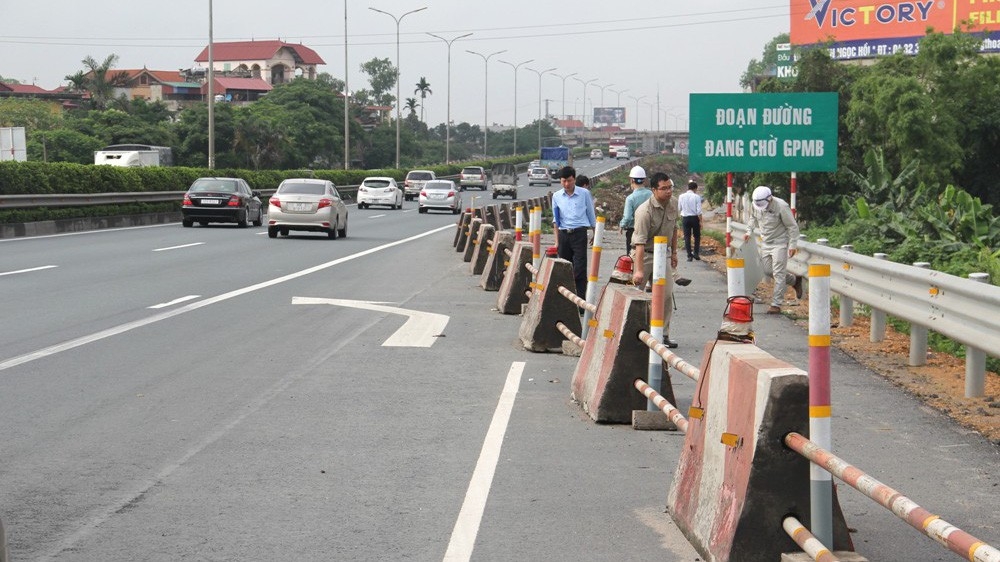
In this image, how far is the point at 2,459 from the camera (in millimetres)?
7258

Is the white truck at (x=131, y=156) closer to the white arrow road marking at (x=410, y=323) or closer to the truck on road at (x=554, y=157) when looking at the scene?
the white arrow road marking at (x=410, y=323)

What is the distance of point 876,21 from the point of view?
70062 millimetres

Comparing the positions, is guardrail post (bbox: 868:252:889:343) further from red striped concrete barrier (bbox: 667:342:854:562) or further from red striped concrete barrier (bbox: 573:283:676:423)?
red striped concrete barrier (bbox: 667:342:854:562)

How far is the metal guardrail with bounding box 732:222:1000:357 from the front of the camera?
31.3ft

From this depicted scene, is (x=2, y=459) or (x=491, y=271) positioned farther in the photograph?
(x=491, y=271)

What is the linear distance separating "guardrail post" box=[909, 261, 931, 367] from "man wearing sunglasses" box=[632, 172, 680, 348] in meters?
2.21

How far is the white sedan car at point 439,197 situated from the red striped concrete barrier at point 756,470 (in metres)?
47.9

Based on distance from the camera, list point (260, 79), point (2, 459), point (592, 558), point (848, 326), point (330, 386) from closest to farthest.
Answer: point (592, 558) → point (2, 459) → point (330, 386) → point (848, 326) → point (260, 79)

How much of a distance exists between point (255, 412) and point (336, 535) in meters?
3.13

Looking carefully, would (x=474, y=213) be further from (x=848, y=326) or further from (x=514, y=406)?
(x=514, y=406)

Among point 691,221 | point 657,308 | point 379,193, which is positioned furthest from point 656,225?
point 379,193

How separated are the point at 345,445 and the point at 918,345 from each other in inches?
248

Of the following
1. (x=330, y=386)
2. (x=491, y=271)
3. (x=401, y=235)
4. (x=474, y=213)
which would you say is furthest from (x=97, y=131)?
(x=330, y=386)

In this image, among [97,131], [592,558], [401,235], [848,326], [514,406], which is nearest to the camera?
[592,558]
